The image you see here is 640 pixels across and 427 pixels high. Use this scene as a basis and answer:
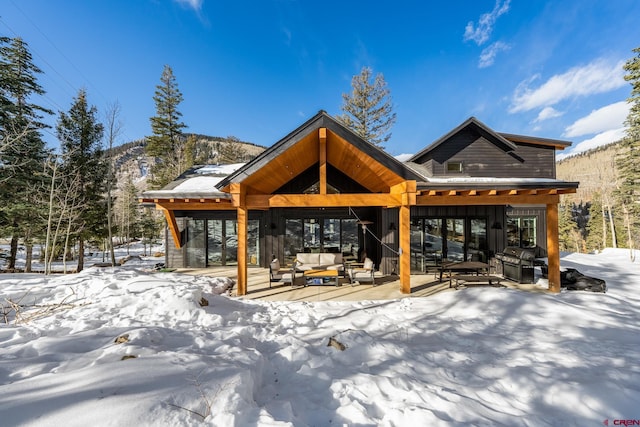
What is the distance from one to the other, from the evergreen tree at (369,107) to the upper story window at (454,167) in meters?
9.93

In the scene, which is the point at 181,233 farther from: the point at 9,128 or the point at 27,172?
the point at 9,128

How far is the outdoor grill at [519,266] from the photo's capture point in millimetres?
7625

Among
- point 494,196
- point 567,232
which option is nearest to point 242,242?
point 494,196

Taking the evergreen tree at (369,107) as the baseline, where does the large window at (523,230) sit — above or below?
below

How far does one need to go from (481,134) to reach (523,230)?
4530mm

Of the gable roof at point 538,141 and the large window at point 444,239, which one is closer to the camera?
the large window at point 444,239

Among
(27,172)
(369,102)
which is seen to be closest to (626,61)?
(369,102)

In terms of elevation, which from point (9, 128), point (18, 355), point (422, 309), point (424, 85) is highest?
point (424, 85)

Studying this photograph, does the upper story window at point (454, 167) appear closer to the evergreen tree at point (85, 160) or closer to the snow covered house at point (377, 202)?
the snow covered house at point (377, 202)

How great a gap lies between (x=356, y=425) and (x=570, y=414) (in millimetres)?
2198

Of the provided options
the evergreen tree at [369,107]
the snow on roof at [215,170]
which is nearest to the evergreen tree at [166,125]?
the snow on roof at [215,170]

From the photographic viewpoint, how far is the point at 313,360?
3.29m

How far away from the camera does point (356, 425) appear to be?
2135 millimetres

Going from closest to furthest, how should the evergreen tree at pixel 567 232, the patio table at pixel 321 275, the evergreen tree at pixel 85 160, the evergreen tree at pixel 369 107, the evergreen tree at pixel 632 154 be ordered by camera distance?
the patio table at pixel 321 275 < the evergreen tree at pixel 85 160 < the evergreen tree at pixel 632 154 < the evergreen tree at pixel 369 107 < the evergreen tree at pixel 567 232
